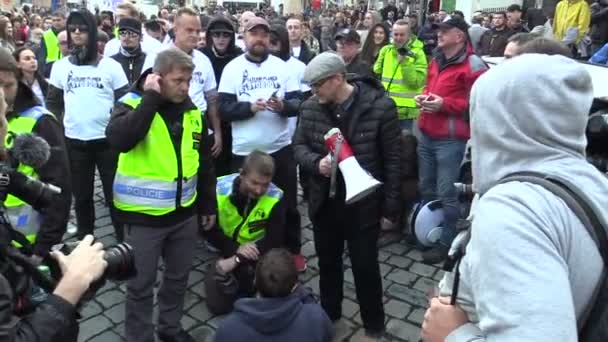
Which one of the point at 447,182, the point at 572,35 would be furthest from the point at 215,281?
the point at 572,35

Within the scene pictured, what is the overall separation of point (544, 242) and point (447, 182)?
11.7 ft

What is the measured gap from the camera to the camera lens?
1.87 m

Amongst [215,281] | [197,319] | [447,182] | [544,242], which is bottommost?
[197,319]

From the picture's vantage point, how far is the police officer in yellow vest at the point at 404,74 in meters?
5.46

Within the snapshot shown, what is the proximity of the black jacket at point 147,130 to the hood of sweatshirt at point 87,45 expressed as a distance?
5.39ft

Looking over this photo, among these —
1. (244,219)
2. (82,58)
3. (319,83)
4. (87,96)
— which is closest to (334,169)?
(319,83)

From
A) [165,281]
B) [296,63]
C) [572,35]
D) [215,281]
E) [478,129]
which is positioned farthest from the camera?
[572,35]

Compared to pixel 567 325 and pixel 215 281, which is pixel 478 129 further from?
pixel 215 281

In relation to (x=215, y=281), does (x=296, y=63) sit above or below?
above

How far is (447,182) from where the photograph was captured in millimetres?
4453

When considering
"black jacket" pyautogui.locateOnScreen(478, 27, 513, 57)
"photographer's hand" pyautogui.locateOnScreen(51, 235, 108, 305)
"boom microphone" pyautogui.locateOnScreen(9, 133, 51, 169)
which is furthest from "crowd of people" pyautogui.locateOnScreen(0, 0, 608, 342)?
"black jacket" pyautogui.locateOnScreen(478, 27, 513, 57)

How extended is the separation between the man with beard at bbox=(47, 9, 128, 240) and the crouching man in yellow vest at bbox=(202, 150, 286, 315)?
3.81 feet

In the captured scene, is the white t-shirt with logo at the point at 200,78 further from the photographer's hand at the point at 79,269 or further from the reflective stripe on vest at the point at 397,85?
the photographer's hand at the point at 79,269

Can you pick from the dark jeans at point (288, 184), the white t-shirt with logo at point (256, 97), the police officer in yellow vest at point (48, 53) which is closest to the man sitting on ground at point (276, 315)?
the dark jeans at point (288, 184)
